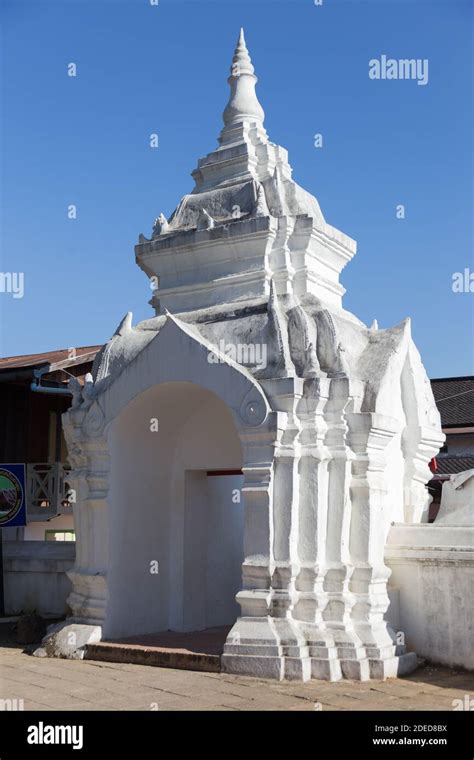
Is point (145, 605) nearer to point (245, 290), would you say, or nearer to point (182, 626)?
point (182, 626)

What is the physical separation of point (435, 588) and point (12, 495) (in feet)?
27.4

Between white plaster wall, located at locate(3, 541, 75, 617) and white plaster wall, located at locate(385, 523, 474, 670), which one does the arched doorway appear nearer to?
white plaster wall, located at locate(3, 541, 75, 617)

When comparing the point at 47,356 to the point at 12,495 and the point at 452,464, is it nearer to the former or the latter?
the point at 12,495

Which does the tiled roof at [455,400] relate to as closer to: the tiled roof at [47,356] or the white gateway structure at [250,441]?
the tiled roof at [47,356]

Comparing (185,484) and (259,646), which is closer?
(259,646)

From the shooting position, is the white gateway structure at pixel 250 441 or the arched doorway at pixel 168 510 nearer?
the white gateway structure at pixel 250 441

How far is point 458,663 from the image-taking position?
10.4 m

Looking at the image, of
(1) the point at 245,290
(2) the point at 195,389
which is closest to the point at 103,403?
(2) the point at 195,389

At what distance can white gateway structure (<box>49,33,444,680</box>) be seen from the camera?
10.3m

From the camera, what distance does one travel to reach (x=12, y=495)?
1617 cm

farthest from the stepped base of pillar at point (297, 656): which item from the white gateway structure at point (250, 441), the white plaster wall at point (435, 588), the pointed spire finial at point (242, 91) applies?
the pointed spire finial at point (242, 91)

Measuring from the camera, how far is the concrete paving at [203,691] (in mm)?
8695

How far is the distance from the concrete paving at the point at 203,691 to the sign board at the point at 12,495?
544cm
